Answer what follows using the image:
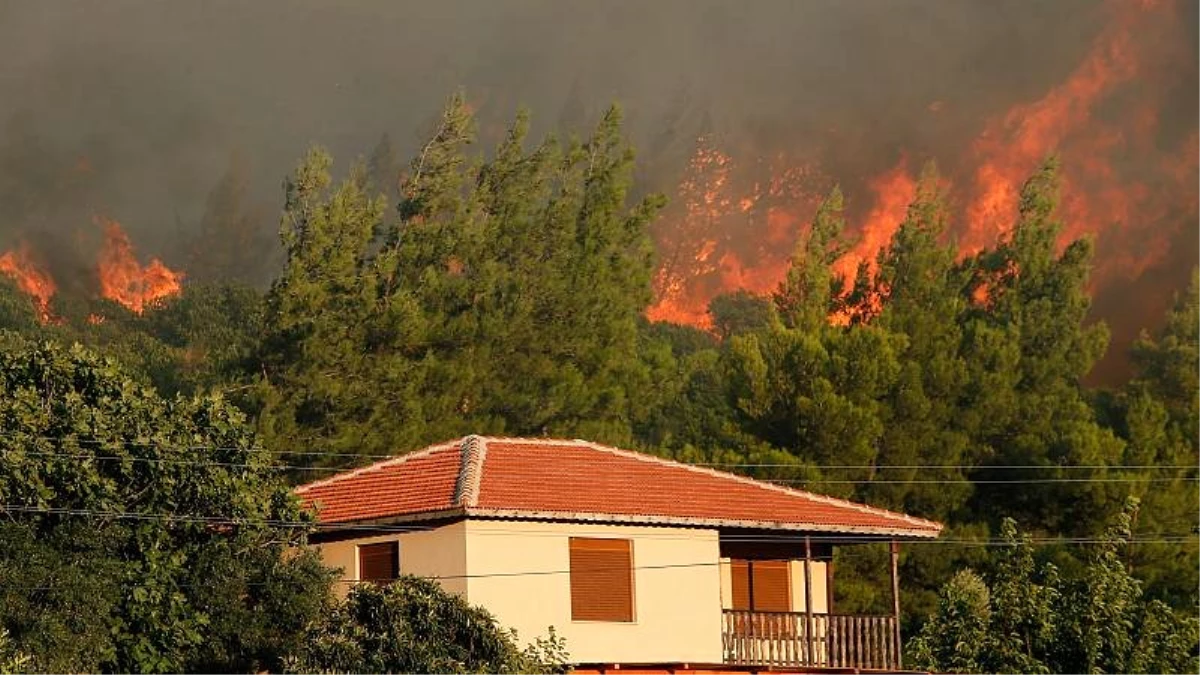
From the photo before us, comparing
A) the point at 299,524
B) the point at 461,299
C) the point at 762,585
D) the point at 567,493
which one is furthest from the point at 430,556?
the point at 461,299

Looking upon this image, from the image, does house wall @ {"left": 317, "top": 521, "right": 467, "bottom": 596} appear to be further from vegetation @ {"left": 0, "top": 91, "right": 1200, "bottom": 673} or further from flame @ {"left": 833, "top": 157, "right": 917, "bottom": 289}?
flame @ {"left": 833, "top": 157, "right": 917, "bottom": 289}

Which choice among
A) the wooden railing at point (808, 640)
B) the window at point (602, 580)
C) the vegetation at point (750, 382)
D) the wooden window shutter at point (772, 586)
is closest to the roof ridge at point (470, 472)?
the window at point (602, 580)

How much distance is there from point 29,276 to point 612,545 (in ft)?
313

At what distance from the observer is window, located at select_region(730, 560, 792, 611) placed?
43.8 meters

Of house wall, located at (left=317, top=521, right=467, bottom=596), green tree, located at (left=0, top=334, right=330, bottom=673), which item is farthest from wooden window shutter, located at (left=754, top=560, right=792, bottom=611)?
green tree, located at (left=0, top=334, right=330, bottom=673)

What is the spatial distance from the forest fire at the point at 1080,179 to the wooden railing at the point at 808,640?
65.5 m

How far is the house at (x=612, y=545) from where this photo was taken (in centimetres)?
3819

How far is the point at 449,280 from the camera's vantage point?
63.8 m

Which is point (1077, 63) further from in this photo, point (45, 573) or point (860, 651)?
point (45, 573)

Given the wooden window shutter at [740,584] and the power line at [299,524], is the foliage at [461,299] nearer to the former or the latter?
the wooden window shutter at [740,584]

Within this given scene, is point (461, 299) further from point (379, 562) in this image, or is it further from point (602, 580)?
point (602, 580)

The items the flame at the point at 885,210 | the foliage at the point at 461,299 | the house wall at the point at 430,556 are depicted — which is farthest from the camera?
the flame at the point at 885,210

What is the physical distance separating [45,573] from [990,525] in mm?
35063

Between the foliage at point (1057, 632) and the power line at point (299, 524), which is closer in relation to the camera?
the power line at point (299, 524)
